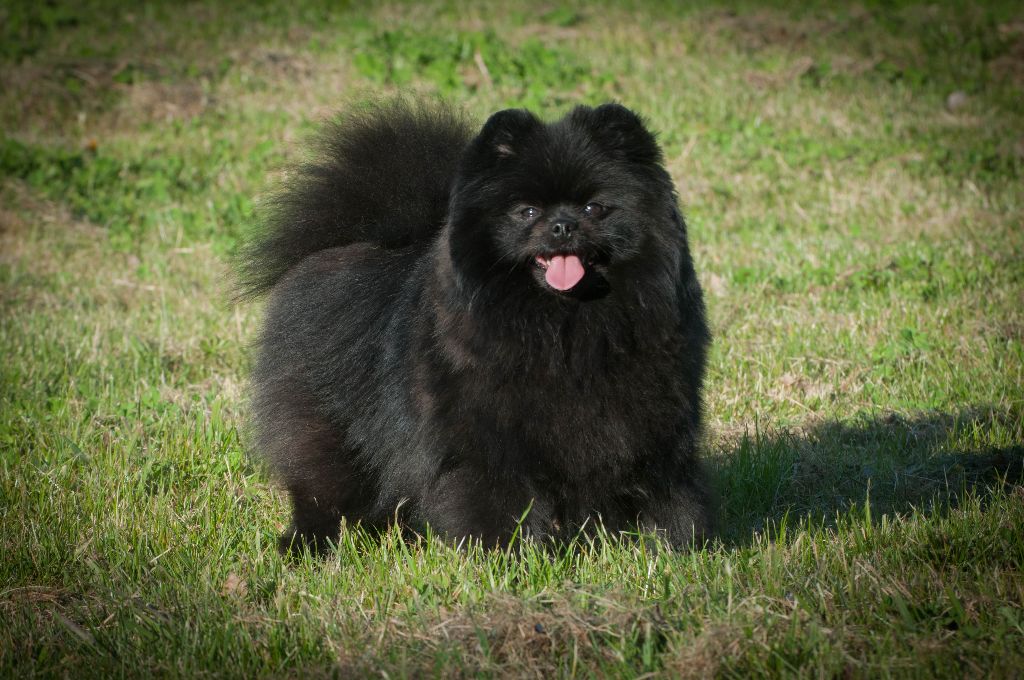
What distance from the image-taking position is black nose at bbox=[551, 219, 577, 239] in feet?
11.9

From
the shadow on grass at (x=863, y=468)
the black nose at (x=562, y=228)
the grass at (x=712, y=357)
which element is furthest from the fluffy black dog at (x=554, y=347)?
the shadow on grass at (x=863, y=468)

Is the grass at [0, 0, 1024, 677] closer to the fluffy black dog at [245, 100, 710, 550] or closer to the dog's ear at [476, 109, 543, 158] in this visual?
the fluffy black dog at [245, 100, 710, 550]

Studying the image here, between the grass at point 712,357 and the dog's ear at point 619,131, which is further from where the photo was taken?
the dog's ear at point 619,131

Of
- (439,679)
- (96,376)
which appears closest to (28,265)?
(96,376)

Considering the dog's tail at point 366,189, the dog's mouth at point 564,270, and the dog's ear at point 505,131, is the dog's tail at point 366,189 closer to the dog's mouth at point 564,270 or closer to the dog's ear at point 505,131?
the dog's ear at point 505,131

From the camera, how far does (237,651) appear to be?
3301mm

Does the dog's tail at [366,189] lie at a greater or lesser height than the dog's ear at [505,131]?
lesser

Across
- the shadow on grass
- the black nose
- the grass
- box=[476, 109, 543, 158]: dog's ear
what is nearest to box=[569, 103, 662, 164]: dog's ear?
box=[476, 109, 543, 158]: dog's ear

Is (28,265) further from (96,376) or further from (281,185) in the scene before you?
(281,185)

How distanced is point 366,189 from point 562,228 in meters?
1.46

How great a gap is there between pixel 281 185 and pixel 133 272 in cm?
416

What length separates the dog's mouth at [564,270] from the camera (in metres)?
3.70

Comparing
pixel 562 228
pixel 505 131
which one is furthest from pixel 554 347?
pixel 505 131

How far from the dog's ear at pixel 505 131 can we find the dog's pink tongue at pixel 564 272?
1.39 feet
